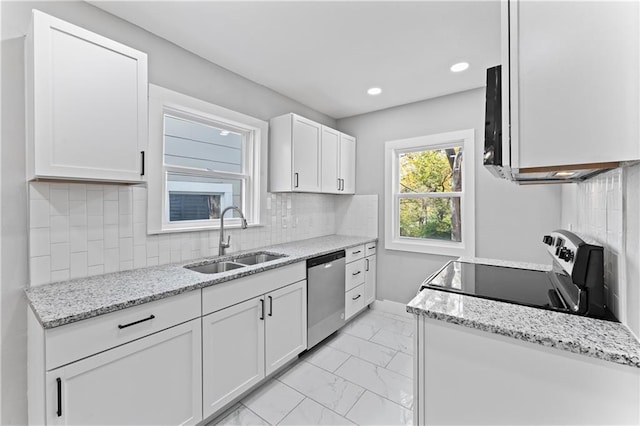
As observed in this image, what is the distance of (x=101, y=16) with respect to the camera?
178 centimetres

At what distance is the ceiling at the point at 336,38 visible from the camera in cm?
177

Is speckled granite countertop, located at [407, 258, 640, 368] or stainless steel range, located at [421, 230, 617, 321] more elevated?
stainless steel range, located at [421, 230, 617, 321]

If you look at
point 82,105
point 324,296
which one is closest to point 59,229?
point 82,105

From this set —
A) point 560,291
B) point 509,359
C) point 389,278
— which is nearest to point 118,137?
point 509,359

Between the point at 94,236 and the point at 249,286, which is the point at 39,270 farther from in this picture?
the point at 249,286

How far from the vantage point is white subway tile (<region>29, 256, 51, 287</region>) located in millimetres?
1494

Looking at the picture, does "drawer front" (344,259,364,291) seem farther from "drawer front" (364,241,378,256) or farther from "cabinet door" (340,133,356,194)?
"cabinet door" (340,133,356,194)

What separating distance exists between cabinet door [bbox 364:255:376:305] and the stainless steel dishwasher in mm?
593

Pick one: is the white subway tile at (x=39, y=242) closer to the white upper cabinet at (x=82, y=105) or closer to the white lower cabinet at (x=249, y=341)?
the white upper cabinet at (x=82, y=105)

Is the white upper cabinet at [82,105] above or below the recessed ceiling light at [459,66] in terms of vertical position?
below

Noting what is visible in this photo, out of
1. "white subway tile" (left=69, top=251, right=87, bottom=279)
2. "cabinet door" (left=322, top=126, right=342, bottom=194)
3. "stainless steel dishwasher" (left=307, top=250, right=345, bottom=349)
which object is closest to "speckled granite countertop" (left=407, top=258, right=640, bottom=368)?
"stainless steel dishwasher" (left=307, top=250, right=345, bottom=349)

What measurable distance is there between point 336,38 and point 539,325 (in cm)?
211

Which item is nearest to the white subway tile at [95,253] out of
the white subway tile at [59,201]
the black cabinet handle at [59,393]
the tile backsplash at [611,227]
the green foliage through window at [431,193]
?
the white subway tile at [59,201]

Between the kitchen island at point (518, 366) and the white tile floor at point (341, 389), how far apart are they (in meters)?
0.84
